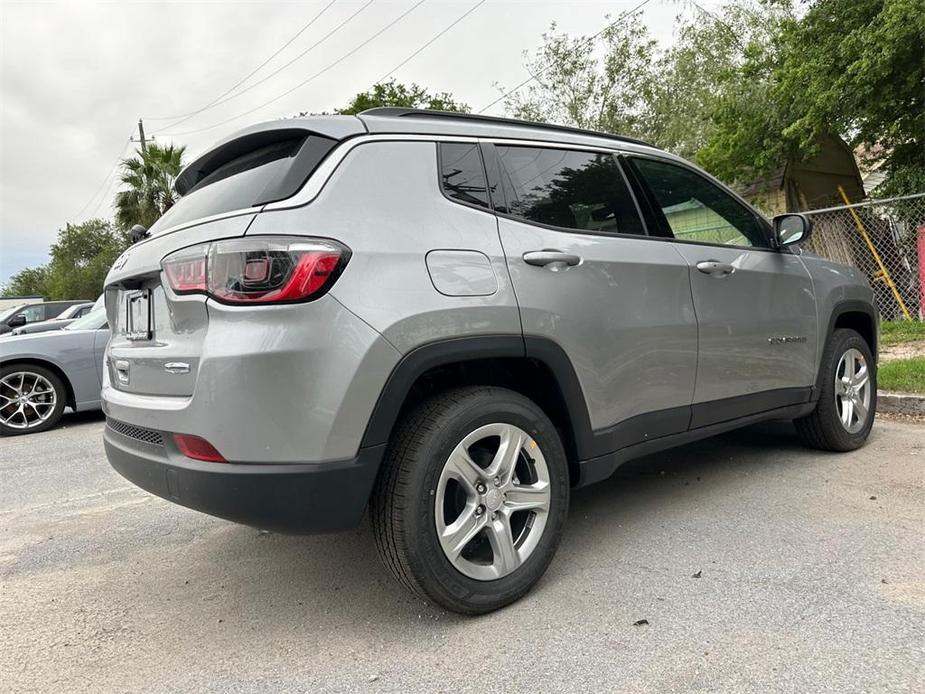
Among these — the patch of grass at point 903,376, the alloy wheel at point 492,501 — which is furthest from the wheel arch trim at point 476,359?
the patch of grass at point 903,376

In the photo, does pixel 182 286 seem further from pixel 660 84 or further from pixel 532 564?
pixel 660 84

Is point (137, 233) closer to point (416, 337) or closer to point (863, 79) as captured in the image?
point (416, 337)

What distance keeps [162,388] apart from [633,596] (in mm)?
1888

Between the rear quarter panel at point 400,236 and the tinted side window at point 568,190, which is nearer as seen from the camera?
the rear quarter panel at point 400,236

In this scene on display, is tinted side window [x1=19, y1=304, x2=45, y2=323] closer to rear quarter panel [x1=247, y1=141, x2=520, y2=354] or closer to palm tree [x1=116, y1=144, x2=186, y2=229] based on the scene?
palm tree [x1=116, y1=144, x2=186, y2=229]

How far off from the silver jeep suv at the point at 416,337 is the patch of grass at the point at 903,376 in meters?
3.10

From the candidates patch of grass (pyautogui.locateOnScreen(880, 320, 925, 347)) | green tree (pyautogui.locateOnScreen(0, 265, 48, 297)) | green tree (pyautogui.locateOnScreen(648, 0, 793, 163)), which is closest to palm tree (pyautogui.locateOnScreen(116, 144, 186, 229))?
green tree (pyautogui.locateOnScreen(648, 0, 793, 163))

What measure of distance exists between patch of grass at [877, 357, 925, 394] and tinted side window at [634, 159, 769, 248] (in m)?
2.60

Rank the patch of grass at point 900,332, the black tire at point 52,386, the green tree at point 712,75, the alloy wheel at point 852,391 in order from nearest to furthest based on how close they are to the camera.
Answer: the alloy wheel at point 852,391 < the black tire at point 52,386 < the patch of grass at point 900,332 < the green tree at point 712,75

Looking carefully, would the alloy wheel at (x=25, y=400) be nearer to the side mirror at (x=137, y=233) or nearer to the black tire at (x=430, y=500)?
the side mirror at (x=137, y=233)

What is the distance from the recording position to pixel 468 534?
92.2 inches

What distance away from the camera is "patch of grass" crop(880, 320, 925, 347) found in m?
7.99

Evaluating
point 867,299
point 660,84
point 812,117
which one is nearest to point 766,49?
point 812,117

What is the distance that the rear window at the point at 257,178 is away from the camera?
2.27 metres
